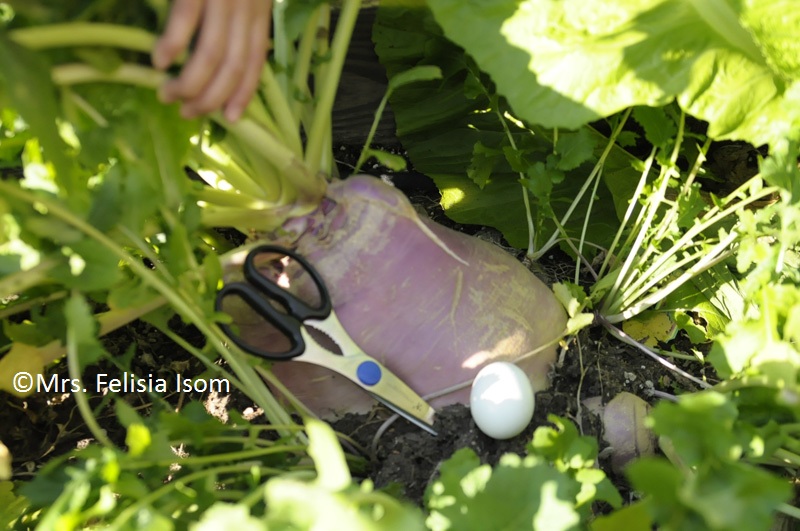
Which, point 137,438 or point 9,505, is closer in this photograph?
point 137,438

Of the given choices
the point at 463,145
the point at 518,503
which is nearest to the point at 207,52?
the point at 518,503

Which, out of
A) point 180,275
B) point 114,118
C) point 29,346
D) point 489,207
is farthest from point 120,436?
point 489,207

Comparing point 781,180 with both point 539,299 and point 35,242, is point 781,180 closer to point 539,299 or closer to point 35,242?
point 539,299

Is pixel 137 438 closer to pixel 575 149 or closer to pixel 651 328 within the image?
pixel 575 149

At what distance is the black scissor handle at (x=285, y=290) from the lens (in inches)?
27.0

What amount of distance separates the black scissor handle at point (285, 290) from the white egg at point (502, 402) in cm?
18

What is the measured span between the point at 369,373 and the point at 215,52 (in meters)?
0.35

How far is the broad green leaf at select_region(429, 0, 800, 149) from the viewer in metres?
0.71

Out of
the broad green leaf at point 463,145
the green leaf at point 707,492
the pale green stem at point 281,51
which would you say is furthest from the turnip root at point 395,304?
the green leaf at point 707,492

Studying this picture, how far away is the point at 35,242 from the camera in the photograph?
1.80 ft

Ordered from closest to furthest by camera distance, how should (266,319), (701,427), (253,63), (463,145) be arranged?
(701,427)
(253,63)
(266,319)
(463,145)

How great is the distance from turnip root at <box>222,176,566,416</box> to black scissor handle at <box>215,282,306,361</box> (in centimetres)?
6

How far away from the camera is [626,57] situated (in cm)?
72

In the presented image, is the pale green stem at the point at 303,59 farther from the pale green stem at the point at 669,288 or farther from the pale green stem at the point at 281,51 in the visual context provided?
the pale green stem at the point at 669,288
